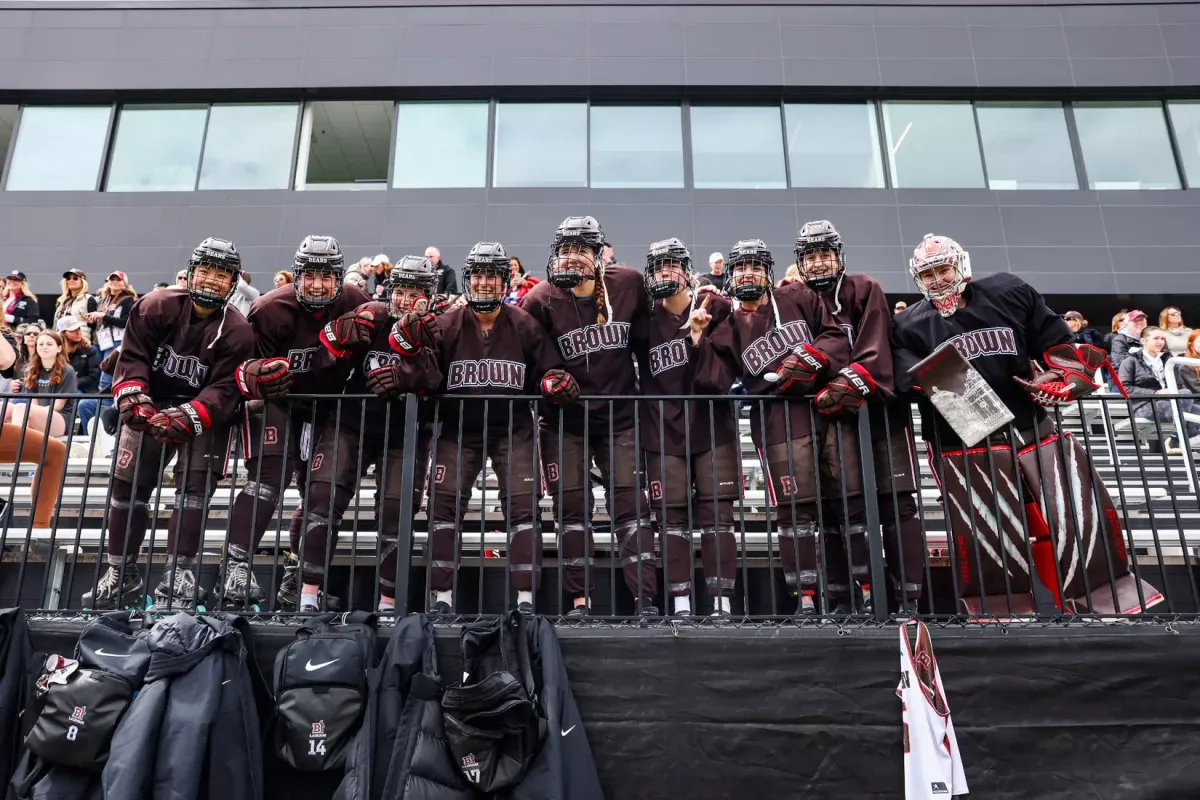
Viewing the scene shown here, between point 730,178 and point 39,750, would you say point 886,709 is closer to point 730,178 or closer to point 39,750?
point 39,750

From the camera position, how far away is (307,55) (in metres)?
16.4

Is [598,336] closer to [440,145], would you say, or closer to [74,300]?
[74,300]

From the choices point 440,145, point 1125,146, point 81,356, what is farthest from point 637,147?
point 81,356

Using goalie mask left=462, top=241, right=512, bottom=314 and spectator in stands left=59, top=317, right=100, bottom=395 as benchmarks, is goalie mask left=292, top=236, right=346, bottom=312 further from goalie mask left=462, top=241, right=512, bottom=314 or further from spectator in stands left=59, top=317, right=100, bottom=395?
spectator in stands left=59, top=317, right=100, bottom=395

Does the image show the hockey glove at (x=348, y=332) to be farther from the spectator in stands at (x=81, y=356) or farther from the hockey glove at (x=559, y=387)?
the spectator in stands at (x=81, y=356)

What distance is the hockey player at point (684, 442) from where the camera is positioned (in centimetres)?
494

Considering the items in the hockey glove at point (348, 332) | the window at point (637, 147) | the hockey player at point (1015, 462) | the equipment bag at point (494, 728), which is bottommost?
the equipment bag at point (494, 728)

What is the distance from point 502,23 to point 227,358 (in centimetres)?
1287

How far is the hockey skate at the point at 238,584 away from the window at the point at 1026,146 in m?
14.8

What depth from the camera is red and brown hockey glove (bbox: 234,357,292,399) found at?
16.6 ft

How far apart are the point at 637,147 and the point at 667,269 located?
1134cm

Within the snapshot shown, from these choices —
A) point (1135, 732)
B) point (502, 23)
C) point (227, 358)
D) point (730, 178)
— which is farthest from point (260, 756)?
point (502, 23)

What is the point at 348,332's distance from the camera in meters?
5.38

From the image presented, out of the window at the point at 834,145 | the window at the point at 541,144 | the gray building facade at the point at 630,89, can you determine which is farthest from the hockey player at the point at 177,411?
the window at the point at 834,145
